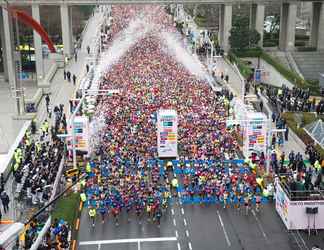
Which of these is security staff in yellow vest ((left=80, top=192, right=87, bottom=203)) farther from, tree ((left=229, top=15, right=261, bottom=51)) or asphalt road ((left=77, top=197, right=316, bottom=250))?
tree ((left=229, top=15, right=261, bottom=51))

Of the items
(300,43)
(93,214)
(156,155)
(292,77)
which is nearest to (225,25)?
(292,77)

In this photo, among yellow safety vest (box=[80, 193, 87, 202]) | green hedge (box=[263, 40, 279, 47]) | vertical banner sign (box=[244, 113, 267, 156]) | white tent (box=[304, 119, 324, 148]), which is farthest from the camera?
green hedge (box=[263, 40, 279, 47])

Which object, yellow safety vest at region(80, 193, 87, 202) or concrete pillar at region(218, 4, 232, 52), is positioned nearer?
yellow safety vest at region(80, 193, 87, 202)

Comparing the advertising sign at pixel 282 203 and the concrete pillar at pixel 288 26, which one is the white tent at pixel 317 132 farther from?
the concrete pillar at pixel 288 26

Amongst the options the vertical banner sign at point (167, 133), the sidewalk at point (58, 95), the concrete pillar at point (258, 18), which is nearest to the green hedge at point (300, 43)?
the concrete pillar at point (258, 18)

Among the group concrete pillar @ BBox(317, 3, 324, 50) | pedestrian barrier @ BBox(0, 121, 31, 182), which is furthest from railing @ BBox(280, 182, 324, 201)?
concrete pillar @ BBox(317, 3, 324, 50)

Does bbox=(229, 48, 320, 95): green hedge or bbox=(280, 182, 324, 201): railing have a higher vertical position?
bbox=(229, 48, 320, 95): green hedge
